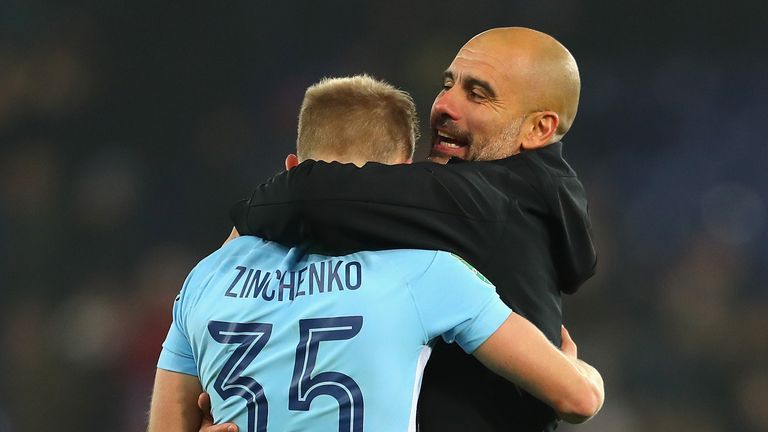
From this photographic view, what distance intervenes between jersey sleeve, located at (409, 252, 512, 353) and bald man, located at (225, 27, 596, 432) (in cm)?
8

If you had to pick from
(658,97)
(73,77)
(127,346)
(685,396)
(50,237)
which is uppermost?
(73,77)

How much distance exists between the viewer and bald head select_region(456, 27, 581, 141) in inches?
83.7

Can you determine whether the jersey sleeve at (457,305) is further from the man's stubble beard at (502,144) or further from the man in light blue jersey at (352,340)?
the man's stubble beard at (502,144)

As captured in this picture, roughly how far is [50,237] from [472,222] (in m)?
3.54

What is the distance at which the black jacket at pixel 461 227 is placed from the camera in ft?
5.53

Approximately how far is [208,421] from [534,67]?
1003mm

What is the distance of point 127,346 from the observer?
4613mm

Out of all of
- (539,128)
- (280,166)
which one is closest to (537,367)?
(539,128)

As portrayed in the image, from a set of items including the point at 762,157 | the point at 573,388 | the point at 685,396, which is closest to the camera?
the point at 573,388

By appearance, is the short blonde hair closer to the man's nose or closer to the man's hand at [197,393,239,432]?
the man's nose

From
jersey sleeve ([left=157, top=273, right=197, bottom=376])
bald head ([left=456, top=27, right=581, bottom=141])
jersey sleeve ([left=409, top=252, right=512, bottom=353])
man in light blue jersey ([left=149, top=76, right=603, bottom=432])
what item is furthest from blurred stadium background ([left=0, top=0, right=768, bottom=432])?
jersey sleeve ([left=409, top=252, right=512, bottom=353])

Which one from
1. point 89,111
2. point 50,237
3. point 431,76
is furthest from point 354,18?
point 50,237

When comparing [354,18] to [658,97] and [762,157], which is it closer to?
[658,97]

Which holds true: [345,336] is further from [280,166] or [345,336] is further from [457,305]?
[280,166]
